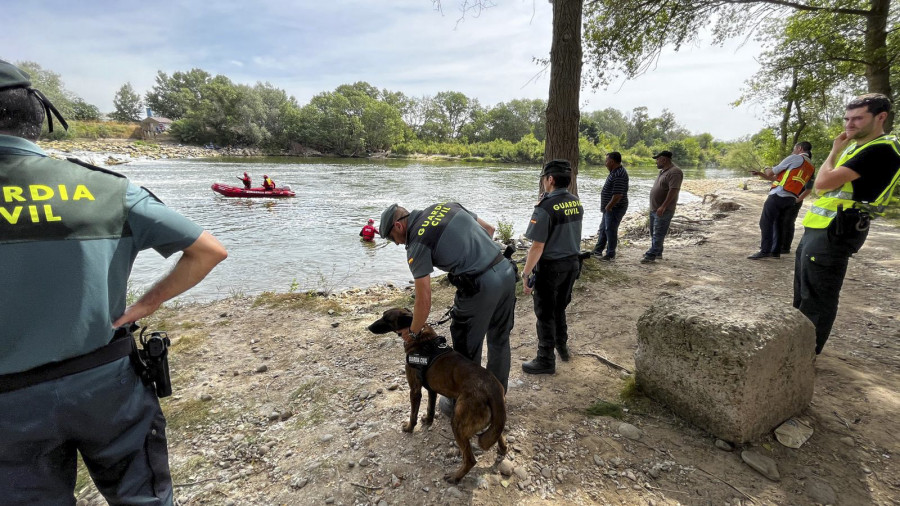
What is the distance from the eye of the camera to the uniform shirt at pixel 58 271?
1.30 meters

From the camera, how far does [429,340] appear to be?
294cm

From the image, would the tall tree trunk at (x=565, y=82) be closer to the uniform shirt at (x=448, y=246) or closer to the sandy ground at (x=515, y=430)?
the sandy ground at (x=515, y=430)

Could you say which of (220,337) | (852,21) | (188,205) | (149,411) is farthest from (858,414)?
(188,205)

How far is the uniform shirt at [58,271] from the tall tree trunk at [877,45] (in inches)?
508

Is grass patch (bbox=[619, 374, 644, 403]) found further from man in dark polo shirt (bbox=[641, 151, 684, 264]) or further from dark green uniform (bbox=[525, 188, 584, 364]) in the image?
man in dark polo shirt (bbox=[641, 151, 684, 264])

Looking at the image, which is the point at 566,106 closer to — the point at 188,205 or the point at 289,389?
the point at 289,389

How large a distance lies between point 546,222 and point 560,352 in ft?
4.85

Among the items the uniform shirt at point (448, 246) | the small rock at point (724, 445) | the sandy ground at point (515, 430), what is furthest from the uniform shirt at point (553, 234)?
the small rock at point (724, 445)

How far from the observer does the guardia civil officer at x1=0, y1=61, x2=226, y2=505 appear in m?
1.32

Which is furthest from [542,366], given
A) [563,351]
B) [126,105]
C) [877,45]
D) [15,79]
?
[126,105]

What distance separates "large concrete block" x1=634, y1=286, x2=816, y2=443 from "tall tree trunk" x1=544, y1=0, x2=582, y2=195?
4079mm

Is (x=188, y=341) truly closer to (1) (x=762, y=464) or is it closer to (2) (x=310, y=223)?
(1) (x=762, y=464)

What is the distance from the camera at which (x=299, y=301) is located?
261 inches

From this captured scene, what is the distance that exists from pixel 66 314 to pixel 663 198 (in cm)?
857
